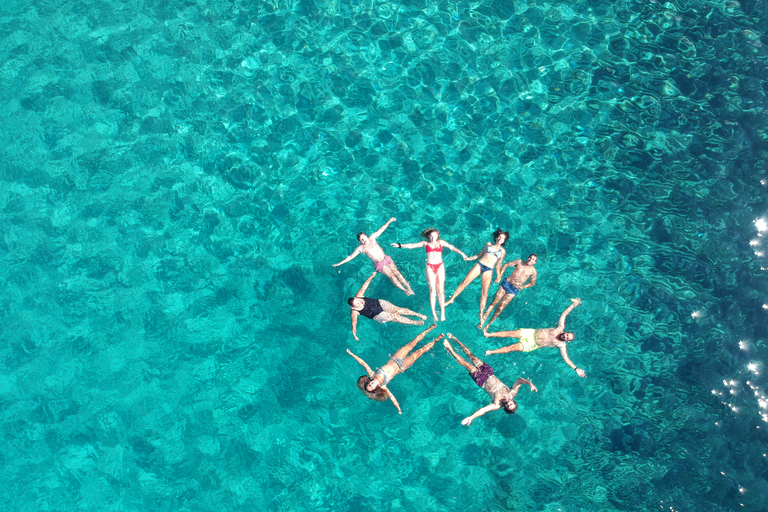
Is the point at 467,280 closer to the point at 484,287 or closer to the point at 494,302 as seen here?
the point at 484,287

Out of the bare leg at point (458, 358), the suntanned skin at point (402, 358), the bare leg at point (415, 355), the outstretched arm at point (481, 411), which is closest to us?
the outstretched arm at point (481, 411)

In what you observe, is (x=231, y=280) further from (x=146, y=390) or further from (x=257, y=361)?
(x=146, y=390)

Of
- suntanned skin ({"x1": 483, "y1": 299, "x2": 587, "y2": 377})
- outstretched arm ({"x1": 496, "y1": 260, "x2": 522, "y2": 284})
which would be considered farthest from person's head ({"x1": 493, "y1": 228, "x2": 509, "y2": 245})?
suntanned skin ({"x1": 483, "y1": 299, "x2": 587, "y2": 377})

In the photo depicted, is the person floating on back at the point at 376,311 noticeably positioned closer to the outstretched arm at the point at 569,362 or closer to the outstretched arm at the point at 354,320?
the outstretched arm at the point at 354,320

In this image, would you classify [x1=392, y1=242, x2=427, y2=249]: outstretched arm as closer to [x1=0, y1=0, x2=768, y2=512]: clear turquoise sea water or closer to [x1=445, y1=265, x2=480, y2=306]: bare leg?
[x1=0, y1=0, x2=768, y2=512]: clear turquoise sea water

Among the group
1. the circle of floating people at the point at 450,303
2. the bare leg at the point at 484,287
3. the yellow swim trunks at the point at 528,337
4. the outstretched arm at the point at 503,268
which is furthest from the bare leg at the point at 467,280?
the yellow swim trunks at the point at 528,337

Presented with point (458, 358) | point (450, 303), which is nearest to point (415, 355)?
point (458, 358)

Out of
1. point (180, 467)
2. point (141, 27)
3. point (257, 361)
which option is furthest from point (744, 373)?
point (141, 27)
